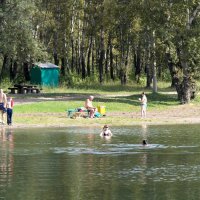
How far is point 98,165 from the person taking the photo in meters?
29.9

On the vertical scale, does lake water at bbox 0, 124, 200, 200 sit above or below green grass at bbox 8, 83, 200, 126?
below

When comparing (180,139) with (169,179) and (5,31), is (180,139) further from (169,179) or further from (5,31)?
(5,31)

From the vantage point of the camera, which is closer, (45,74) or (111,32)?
(45,74)

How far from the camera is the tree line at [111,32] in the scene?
6378 cm

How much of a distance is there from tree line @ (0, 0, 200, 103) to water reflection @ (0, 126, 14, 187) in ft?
71.5

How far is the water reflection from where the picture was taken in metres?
26.6

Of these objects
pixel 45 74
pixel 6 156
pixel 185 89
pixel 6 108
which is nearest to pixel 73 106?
pixel 185 89

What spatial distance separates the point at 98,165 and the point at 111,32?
76680 mm

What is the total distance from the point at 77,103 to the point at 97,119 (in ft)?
28.1

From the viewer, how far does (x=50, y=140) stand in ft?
131

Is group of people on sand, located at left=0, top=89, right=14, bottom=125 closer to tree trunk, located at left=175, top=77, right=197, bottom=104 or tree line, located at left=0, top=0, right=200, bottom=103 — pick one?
tree line, located at left=0, top=0, right=200, bottom=103

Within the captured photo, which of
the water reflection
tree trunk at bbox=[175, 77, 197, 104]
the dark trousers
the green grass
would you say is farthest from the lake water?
tree trunk at bbox=[175, 77, 197, 104]

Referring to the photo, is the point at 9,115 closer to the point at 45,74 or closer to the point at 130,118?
the point at 130,118

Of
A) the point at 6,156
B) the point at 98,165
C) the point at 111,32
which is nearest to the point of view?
the point at 98,165
